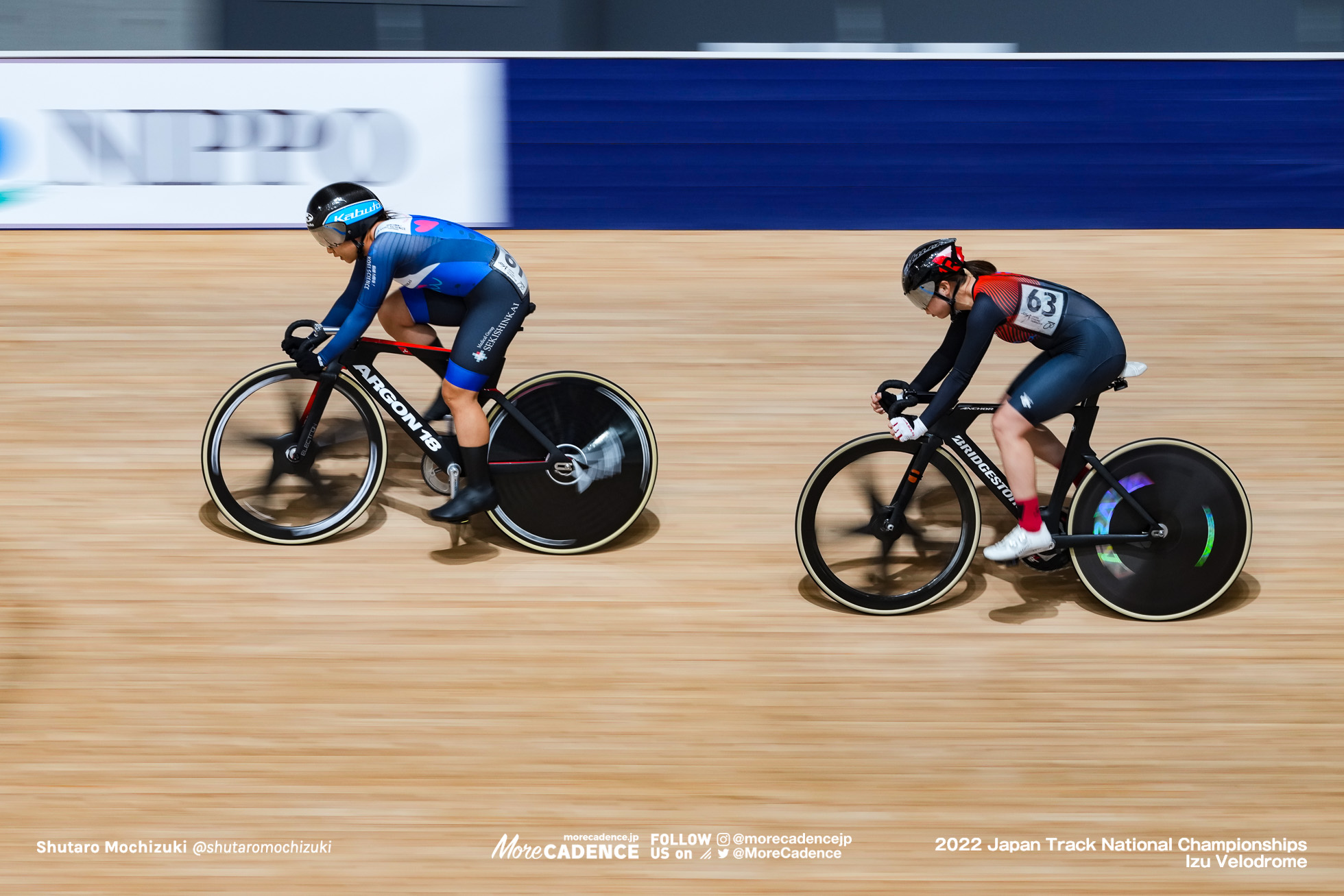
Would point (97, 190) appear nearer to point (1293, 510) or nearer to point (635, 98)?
point (635, 98)

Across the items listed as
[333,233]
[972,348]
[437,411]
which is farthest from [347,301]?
[972,348]

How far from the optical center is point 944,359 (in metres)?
4.73

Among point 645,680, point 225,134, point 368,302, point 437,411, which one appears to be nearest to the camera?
point 645,680

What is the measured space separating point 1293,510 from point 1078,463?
5.75ft

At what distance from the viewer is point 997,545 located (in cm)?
470

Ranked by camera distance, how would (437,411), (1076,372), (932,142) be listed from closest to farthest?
1. (1076,372)
2. (437,411)
3. (932,142)

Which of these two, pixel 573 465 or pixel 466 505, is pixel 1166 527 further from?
pixel 466 505

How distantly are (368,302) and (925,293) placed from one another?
217 centimetres

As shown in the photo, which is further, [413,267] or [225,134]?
[225,134]

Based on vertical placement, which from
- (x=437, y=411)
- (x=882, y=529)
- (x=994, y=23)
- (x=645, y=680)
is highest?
(x=994, y=23)

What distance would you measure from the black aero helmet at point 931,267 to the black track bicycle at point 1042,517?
363mm

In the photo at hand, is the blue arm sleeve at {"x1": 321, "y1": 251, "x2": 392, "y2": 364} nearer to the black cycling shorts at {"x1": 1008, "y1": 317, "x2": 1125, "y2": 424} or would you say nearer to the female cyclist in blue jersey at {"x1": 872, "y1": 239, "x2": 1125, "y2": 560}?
the female cyclist in blue jersey at {"x1": 872, "y1": 239, "x2": 1125, "y2": 560}

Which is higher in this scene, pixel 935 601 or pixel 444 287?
pixel 444 287

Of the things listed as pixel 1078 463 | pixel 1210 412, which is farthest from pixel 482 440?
pixel 1210 412
